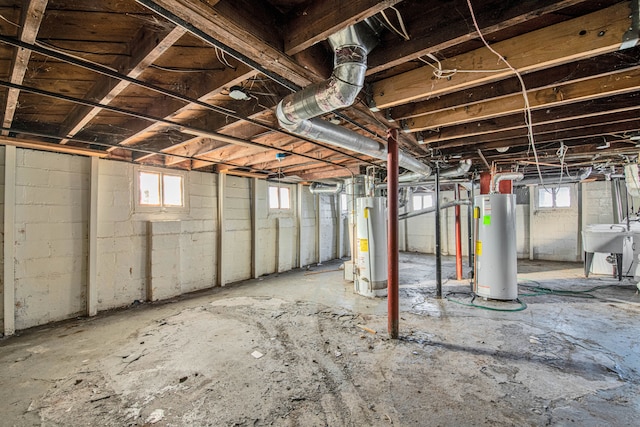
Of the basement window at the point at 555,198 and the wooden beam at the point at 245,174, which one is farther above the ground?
the wooden beam at the point at 245,174

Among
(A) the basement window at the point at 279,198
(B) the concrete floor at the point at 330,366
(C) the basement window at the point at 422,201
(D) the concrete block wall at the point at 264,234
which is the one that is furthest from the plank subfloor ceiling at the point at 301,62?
(C) the basement window at the point at 422,201

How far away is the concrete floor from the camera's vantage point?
1.69m

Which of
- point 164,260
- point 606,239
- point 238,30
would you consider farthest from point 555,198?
point 164,260

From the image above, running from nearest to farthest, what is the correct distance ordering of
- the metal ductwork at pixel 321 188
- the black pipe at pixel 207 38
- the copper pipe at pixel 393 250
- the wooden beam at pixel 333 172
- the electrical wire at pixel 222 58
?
the black pipe at pixel 207 38 < the electrical wire at pixel 222 58 < the copper pipe at pixel 393 250 < the wooden beam at pixel 333 172 < the metal ductwork at pixel 321 188

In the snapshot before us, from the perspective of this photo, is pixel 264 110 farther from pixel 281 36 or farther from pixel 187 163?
pixel 187 163

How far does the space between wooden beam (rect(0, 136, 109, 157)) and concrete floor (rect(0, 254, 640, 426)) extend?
76.9 inches

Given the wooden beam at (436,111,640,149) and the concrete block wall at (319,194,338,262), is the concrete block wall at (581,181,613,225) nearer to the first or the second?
the wooden beam at (436,111,640,149)

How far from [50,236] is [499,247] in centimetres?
544

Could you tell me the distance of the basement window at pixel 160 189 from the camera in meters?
3.93

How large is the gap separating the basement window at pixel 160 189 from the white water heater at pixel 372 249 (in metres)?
2.87

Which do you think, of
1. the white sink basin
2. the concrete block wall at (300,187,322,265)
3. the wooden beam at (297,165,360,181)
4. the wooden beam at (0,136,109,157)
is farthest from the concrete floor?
the concrete block wall at (300,187,322,265)

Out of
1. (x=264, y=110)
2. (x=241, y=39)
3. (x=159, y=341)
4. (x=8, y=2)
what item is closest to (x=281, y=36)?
(x=241, y=39)

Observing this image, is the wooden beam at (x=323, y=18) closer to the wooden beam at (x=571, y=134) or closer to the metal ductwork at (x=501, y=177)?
the wooden beam at (x=571, y=134)

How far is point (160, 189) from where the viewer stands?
13.5 ft
